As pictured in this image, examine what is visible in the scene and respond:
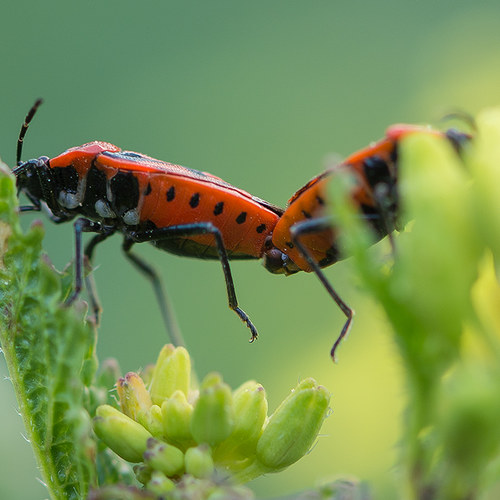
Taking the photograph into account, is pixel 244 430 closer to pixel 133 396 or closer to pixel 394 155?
pixel 133 396

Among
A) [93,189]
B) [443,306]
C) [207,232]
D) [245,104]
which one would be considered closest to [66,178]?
[93,189]

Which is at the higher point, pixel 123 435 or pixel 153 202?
pixel 153 202

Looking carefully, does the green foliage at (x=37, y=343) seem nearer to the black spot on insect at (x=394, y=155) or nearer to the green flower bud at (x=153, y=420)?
the green flower bud at (x=153, y=420)

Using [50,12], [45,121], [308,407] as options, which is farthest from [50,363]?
[50,12]

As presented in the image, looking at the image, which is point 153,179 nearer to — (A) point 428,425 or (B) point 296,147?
(A) point 428,425

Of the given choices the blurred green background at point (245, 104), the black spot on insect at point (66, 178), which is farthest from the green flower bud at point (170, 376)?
the blurred green background at point (245, 104)

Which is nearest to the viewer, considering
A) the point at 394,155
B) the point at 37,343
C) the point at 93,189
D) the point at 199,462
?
the point at 199,462

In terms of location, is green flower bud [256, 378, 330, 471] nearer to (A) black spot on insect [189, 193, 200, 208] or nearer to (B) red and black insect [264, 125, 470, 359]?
(B) red and black insect [264, 125, 470, 359]

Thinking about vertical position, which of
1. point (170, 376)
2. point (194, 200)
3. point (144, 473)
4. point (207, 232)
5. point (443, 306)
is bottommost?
point (144, 473)
